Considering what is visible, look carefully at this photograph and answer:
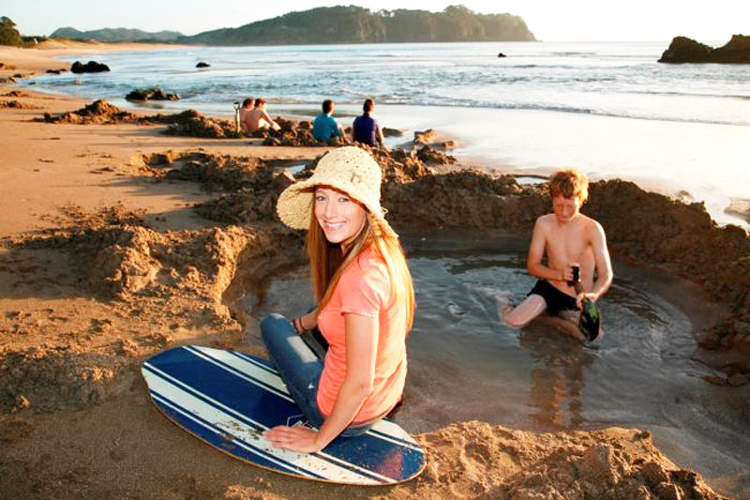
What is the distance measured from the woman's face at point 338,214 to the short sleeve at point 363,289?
0.17 metres

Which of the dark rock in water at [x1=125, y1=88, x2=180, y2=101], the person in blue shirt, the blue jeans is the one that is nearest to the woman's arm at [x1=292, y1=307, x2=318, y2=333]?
the blue jeans

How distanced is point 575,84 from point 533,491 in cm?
2253

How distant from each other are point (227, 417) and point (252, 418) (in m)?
0.13

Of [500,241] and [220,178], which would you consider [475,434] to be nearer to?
[500,241]

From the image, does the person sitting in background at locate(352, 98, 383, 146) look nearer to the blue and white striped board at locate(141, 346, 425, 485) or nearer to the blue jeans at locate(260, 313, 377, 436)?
the blue jeans at locate(260, 313, 377, 436)

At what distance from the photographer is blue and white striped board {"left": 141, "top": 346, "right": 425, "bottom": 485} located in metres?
2.55

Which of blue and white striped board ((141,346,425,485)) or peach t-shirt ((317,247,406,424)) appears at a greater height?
peach t-shirt ((317,247,406,424))

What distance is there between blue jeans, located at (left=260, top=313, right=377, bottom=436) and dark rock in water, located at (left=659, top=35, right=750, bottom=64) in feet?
115

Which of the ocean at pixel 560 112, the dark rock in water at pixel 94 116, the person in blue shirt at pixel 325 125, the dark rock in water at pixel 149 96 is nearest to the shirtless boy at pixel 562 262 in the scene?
the ocean at pixel 560 112

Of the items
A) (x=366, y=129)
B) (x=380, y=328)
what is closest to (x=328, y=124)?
(x=366, y=129)

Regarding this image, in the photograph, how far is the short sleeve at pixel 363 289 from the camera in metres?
2.09

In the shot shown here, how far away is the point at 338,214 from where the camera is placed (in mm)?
Result: 2258

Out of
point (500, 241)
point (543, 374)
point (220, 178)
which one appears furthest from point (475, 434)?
point (220, 178)

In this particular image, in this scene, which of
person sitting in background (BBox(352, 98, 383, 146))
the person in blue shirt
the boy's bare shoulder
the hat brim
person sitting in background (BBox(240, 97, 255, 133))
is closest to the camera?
the hat brim
